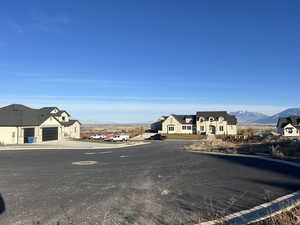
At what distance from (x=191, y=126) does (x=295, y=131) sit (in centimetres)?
3148

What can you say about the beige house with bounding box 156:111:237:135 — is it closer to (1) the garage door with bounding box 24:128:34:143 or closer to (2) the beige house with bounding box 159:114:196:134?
(2) the beige house with bounding box 159:114:196:134

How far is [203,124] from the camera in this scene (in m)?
65.3

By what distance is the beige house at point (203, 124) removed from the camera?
6494 cm

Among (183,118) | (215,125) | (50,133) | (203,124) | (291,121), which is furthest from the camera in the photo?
(183,118)

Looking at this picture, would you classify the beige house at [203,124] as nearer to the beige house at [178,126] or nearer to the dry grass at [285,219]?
the beige house at [178,126]

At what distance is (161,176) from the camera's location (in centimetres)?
1190

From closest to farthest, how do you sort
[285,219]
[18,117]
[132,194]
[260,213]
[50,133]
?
[285,219]
[260,213]
[132,194]
[18,117]
[50,133]

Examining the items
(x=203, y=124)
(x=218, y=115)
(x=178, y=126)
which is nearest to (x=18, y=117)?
(x=178, y=126)

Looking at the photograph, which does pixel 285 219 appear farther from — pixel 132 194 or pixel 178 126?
pixel 178 126

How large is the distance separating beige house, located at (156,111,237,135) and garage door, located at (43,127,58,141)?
33061mm

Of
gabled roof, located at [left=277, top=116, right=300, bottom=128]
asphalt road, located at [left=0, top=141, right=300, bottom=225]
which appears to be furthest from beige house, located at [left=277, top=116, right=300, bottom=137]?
→ asphalt road, located at [left=0, top=141, right=300, bottom=225]

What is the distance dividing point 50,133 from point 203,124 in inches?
1700

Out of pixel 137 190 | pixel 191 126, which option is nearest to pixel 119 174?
pixel 137 190

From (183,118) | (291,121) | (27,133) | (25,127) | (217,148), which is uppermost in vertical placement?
(183,118)
